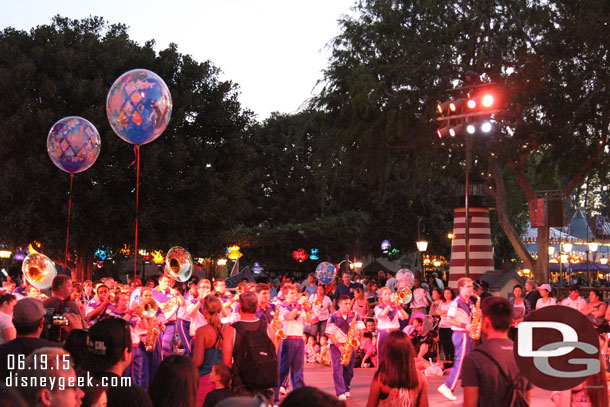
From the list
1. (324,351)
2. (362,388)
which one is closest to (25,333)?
(362,388)

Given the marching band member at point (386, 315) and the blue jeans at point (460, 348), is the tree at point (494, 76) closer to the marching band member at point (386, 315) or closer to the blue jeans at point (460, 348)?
the marching band member at point (386, 315)

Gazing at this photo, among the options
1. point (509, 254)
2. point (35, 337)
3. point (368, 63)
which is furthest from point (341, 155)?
point (509, 254)

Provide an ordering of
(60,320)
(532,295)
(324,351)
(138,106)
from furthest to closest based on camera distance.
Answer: (532,295)
(324,351)
(138,106)
(60,320)

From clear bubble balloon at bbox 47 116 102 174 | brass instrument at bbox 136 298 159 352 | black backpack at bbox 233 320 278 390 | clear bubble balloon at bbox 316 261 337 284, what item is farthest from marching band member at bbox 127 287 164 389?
clear bubble balloon at bbox 316 261 337 284

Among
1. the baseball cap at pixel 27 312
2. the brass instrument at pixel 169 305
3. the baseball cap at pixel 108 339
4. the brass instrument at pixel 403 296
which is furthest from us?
the brass instrument at pixel 403 296

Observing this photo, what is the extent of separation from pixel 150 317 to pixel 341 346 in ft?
11.7

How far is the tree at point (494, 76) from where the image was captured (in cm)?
2342

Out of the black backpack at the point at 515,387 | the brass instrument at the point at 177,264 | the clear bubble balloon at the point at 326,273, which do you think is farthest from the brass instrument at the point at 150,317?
the clear bubble balloon at the point at 326,273

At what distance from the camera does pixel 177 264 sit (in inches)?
541

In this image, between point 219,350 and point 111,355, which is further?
point 219,350

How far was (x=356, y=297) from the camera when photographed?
17.1m

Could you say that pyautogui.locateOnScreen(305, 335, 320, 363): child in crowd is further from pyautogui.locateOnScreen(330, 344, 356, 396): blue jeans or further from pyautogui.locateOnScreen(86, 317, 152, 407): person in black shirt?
pyautogui.locateOnScreen(86, 317, 152, 407): person in black shirt

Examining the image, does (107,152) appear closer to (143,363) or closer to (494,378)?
(143,363)

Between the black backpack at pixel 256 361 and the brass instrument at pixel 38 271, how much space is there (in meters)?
6.10
